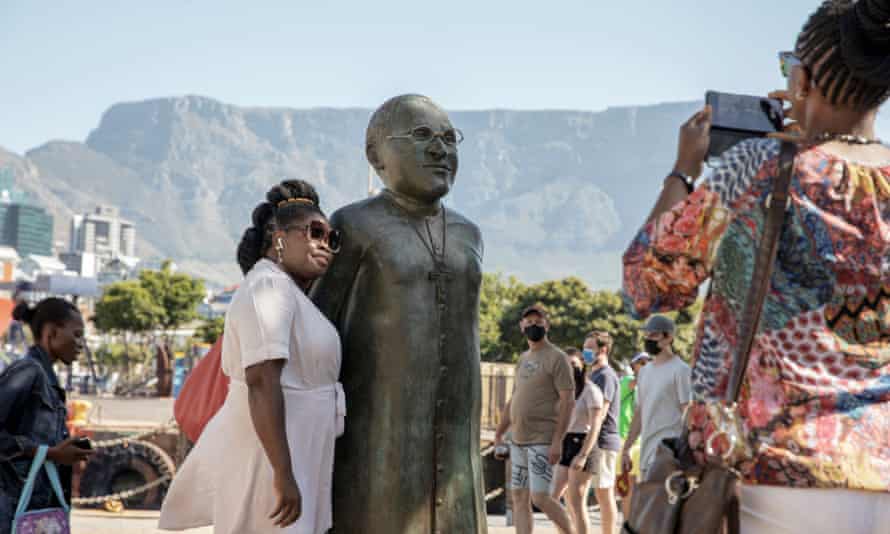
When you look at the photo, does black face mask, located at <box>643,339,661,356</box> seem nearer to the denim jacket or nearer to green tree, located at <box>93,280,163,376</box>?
the denim jacket

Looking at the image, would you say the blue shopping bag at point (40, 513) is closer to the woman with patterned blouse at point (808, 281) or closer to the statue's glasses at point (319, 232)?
the statue's glasses at point (319, 232)

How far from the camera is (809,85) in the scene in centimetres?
305

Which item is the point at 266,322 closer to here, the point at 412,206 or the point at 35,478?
the point at 412,206

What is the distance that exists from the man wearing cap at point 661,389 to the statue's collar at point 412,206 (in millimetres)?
3786

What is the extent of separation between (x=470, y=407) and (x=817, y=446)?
2.12 m

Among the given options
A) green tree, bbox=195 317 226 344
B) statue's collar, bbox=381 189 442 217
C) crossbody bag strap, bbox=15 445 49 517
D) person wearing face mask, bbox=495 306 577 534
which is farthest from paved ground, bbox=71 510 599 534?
green tree, bbox=195 317 226 344

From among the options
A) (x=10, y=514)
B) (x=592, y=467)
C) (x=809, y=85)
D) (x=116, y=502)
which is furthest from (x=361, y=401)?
(x=116, y=502)

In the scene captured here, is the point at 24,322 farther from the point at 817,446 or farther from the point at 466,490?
the point at 817,446

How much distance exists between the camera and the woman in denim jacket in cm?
539

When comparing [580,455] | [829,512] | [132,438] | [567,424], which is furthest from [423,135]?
[132,438]

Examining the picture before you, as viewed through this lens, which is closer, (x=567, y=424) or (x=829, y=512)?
(x=829, y=512)

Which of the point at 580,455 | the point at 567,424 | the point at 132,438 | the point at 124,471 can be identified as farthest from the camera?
the point at 124,471

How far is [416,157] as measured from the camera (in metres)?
4.71

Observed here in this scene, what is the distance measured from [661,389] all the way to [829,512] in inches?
228
